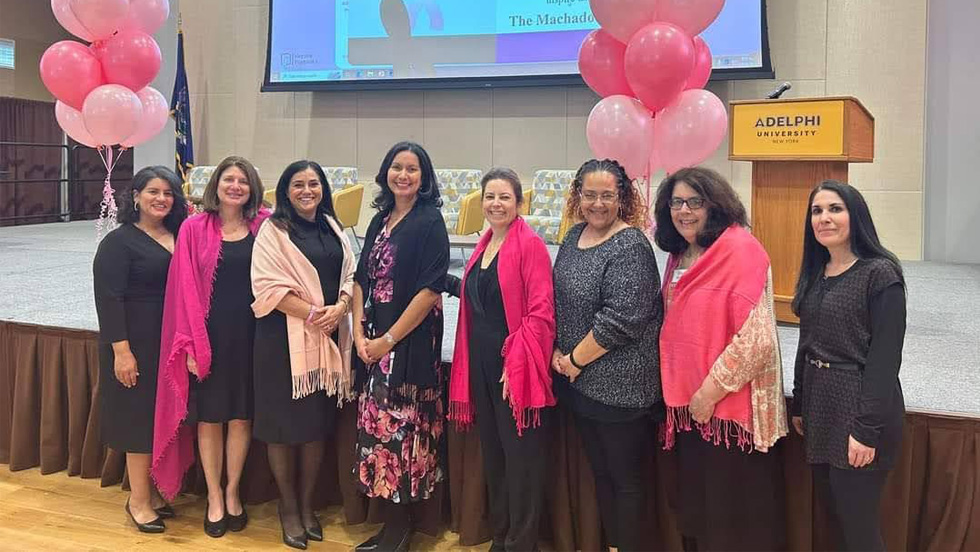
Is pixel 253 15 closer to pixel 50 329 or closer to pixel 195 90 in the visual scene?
pixel 195 90

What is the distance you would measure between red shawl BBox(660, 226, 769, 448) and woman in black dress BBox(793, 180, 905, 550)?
154mm

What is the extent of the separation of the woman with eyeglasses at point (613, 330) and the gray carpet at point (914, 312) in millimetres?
676

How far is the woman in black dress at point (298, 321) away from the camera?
8.79 feet

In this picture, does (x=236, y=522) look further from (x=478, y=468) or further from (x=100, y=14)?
(x=100, y=14)

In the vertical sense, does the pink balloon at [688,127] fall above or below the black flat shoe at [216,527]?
above

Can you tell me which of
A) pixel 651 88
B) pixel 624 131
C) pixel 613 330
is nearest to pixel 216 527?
pixel 613 330

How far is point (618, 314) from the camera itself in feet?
7.27

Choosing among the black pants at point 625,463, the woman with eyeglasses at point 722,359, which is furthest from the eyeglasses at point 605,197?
the black pants at point 625,463

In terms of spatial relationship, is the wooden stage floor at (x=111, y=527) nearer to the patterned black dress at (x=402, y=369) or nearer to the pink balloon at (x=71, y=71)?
the patterned black dress at (x=402, y=369)

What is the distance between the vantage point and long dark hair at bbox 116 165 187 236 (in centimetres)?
285

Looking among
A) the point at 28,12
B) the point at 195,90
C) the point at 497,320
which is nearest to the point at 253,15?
the point at 195,90

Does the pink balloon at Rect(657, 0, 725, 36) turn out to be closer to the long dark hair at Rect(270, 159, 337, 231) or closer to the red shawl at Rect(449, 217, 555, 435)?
the red shawl at Rect(449, 217, 555, 435)

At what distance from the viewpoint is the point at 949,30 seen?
255 inches

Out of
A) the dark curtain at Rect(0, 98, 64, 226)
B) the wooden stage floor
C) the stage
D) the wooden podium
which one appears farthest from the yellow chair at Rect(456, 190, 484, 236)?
the dark curtain at Rect(0, 98, 64, 226)
